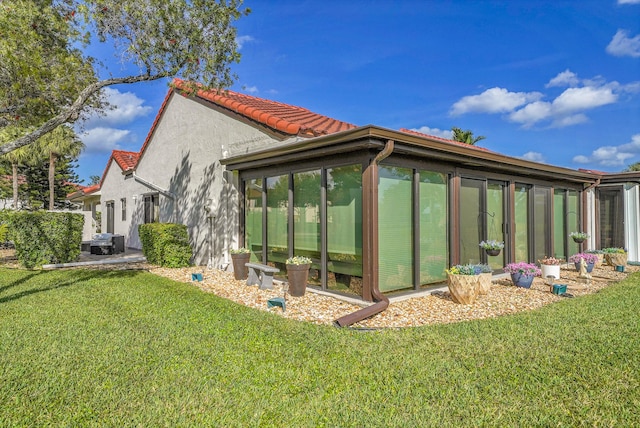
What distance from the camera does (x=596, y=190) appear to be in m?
12.7

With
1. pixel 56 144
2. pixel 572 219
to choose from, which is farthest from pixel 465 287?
pixel 56 144

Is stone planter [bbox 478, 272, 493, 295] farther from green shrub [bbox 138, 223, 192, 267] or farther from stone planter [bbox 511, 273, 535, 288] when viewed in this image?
green shrub [bbox 138, 223, 192, 267]

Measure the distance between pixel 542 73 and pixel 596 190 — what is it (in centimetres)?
806

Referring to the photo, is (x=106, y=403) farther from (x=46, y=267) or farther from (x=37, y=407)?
(x=46, y=267)

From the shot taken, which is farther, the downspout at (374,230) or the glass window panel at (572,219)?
the glass window panel at (572,219)

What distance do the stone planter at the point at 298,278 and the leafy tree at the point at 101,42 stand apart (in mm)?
4539

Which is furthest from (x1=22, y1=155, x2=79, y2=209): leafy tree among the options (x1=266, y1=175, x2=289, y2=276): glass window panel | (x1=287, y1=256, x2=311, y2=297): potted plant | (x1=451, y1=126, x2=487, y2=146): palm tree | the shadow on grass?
(x1=451, y1=126, x2=487, y2=146): palm tree

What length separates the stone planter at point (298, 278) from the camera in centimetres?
682

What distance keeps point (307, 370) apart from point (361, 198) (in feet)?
11.3

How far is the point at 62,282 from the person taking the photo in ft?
26.7

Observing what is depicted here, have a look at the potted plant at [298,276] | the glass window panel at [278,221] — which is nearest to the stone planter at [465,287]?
the potted plant at [298,276]

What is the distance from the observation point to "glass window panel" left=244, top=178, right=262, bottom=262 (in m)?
8.78

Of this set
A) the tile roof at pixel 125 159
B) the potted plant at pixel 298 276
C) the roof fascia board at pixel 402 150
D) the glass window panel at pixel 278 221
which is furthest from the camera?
the tile roof at pixel 125 159

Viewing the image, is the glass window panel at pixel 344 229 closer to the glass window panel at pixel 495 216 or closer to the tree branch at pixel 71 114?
the glass window panel at pixel 495 216
